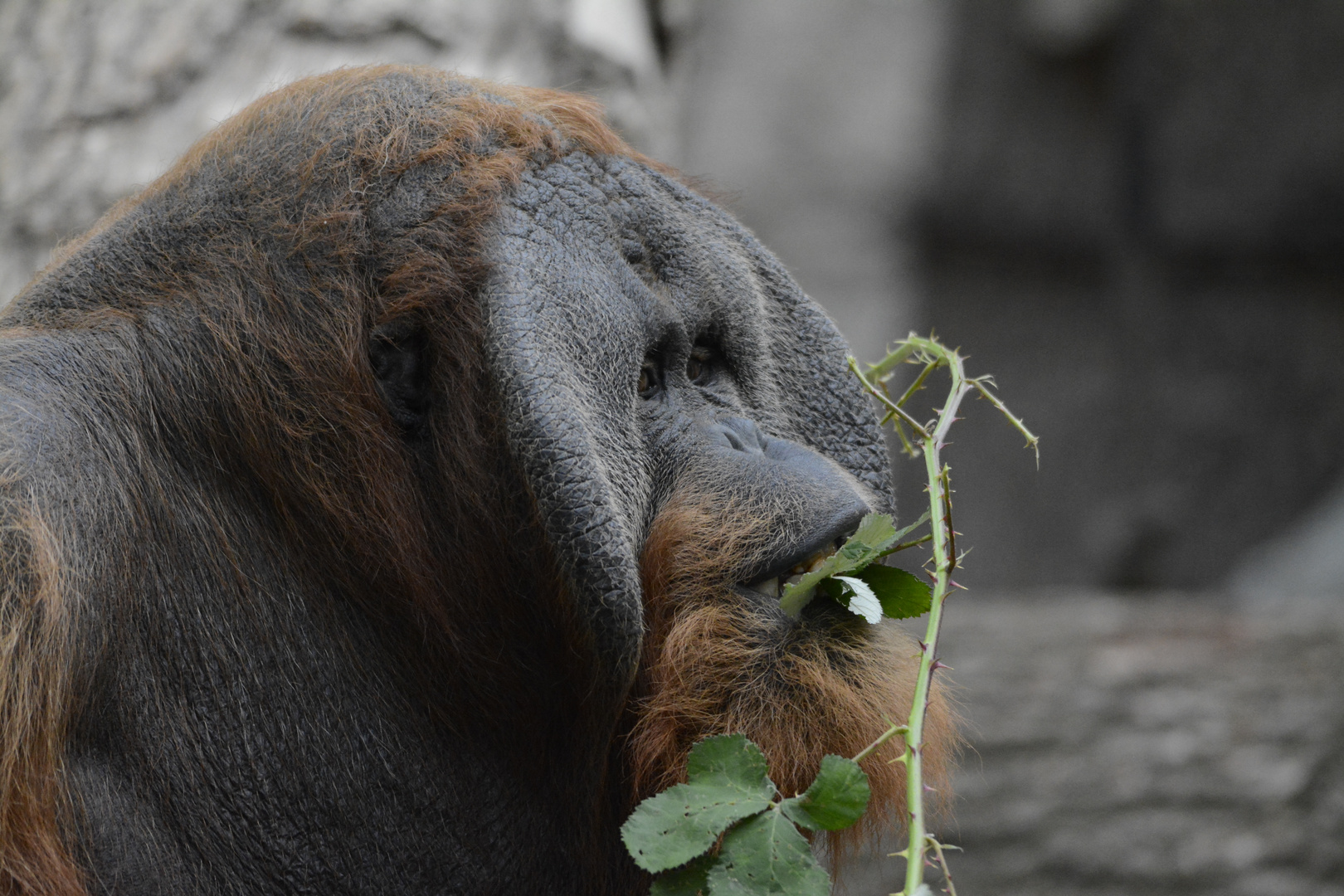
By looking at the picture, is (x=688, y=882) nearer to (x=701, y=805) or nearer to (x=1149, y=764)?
(x=701, y=805)

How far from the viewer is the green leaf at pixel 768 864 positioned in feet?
4.56

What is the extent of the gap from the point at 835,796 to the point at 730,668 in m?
0.21

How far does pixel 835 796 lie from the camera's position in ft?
4.65

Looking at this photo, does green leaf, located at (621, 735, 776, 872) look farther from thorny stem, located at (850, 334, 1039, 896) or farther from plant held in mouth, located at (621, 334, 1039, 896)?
thorny stem, located at (850, 334, 1039, 896)

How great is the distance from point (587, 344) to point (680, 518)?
0.25 metres

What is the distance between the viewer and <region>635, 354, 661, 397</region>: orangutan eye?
164 centimetres

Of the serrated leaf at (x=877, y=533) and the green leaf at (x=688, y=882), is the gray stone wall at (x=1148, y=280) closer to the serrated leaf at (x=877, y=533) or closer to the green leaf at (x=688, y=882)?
the serrated leaf at (x=877, y=533)

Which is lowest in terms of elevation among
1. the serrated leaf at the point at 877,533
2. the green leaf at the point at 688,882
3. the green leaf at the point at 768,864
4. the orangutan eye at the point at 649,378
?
the green leaf at the point at 688,882

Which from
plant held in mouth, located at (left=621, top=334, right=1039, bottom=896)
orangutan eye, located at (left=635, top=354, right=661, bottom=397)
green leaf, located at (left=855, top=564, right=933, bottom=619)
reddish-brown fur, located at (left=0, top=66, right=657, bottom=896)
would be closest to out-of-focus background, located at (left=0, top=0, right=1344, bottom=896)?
reddish-brown fur, located at (left=0, top=66, right=657, bottom=896)

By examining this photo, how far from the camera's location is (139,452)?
1.57 meters

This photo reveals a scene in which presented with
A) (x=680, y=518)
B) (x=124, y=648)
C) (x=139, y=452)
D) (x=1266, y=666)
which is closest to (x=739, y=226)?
(x=680, y=518)

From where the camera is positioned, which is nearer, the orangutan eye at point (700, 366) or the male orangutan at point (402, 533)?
the male orangutan at point (402, 533)

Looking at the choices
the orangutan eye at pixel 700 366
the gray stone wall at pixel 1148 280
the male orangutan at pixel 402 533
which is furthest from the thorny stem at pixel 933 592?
the gray stone wall at pixel 1148 280

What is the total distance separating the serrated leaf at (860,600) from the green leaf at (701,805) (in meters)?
0.24
